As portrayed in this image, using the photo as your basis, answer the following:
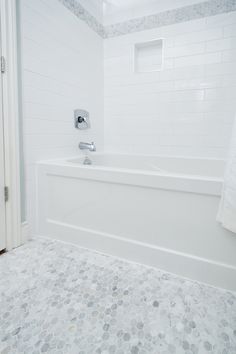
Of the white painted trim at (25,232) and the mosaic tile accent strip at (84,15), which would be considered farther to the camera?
the mosaic tile accent strip at (84,15)

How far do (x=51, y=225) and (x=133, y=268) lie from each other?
692 mm

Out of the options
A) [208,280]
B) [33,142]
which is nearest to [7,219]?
[33,142]

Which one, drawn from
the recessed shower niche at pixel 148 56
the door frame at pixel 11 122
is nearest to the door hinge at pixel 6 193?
the door frame at pixel 11 122

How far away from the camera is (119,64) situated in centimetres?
229

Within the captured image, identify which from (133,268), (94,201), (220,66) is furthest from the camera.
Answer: (220,66)

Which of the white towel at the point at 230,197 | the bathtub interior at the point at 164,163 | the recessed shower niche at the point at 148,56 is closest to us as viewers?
the white towel at the point at 230,197

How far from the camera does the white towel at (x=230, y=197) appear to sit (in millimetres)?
979

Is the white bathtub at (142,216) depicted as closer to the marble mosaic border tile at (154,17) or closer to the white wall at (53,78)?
the white wall at (53,78)

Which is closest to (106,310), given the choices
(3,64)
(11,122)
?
(11,122)

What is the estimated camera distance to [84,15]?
2.02 meters

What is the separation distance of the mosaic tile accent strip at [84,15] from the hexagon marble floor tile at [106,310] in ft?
6.67

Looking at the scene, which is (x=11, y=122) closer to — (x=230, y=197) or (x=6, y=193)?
(x=6, y=193)

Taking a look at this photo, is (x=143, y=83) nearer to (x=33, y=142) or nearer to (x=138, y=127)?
(x=138, y=127)

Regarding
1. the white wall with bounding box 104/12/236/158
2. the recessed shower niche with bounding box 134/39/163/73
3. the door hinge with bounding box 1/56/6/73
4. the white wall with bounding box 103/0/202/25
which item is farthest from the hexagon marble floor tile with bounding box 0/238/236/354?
the white wall with bounding box 103/0/202/25
